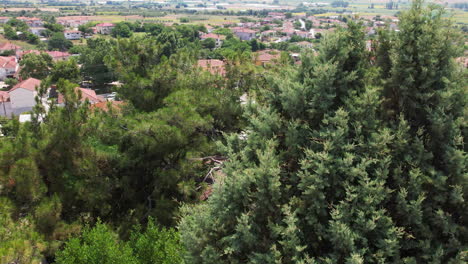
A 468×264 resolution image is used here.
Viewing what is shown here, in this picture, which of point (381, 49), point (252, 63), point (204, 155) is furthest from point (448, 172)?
point (252, 63)

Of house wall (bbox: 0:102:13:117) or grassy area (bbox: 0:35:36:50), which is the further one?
grassy area (bbox: 0:35:36:50)

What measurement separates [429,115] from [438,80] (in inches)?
18.3

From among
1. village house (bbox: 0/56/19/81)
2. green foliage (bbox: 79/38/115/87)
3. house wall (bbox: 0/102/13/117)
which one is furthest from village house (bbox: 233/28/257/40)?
house wall (bbox: 0/102/13/117)

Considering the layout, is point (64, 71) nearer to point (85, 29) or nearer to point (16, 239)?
point (16, 239)

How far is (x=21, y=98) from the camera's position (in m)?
27.8

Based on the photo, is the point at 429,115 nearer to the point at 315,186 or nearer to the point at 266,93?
the point at 315,186

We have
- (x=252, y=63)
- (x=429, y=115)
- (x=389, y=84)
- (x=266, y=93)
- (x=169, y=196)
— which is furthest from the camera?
(x=252, y=63)

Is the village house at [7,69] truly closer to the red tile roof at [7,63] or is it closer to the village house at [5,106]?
the red tile roof at [7,63]

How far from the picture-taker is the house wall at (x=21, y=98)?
27438 mm

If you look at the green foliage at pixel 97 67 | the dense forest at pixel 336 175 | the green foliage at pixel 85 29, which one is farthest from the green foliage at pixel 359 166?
the green foliage at pixel 85 29

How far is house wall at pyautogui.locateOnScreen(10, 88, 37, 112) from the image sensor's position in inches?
1080

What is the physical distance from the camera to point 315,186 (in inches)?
172

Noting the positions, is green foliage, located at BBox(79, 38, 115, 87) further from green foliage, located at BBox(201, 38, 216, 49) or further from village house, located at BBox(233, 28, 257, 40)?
village house, located at BBox(233, 28, 257, 40)

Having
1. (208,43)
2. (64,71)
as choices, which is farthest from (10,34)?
(64,71)
